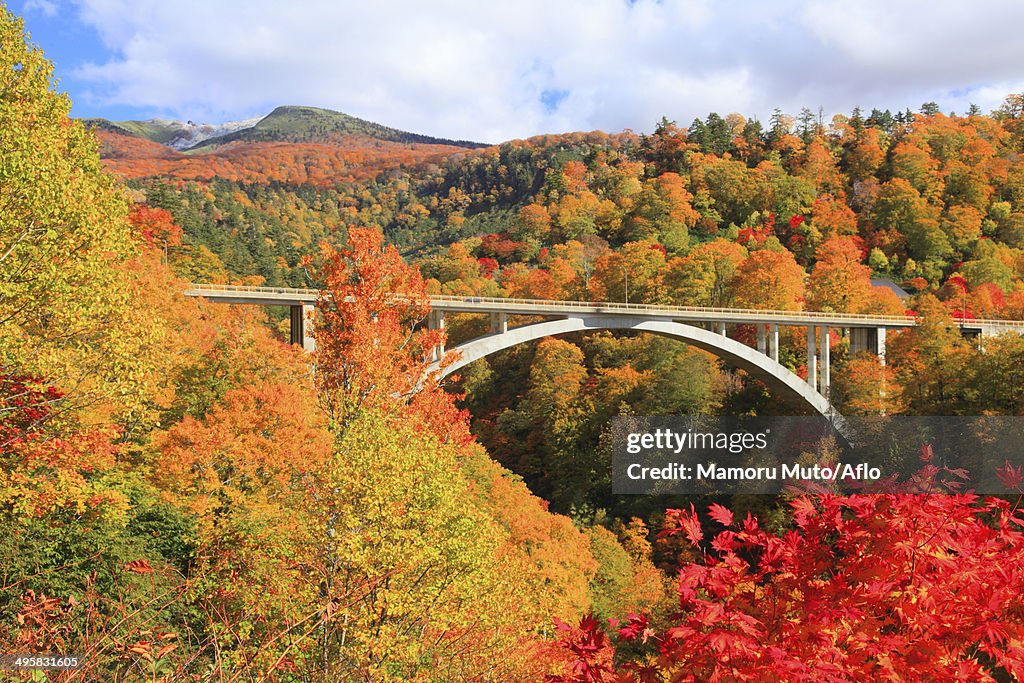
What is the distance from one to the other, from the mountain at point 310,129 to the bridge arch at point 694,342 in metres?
135

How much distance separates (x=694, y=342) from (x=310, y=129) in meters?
161

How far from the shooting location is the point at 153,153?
386 feet

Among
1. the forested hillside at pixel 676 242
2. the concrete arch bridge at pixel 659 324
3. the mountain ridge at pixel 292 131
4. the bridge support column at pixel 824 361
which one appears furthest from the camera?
the mountain ridge at pixel 292 131

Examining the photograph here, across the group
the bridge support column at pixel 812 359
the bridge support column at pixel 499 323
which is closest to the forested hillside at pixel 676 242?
the bridge support column at pixel 812 359

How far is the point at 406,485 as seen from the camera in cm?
830

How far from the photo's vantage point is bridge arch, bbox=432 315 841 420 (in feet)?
80.6

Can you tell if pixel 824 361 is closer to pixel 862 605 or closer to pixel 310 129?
pixel 862 605

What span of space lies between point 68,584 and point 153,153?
123 meters

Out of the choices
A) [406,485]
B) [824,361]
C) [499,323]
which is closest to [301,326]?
[499,323]

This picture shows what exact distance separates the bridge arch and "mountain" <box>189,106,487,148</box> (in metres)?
135

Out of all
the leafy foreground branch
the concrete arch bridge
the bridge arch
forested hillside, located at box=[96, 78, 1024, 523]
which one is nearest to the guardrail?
the concrete arch bridge

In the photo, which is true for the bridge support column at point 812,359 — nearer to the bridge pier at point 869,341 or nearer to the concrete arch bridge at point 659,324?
the concrete arch bridge at point 659,324

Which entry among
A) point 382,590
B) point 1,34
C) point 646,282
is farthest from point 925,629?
point 646,282

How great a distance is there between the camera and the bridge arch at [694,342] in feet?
80.6
